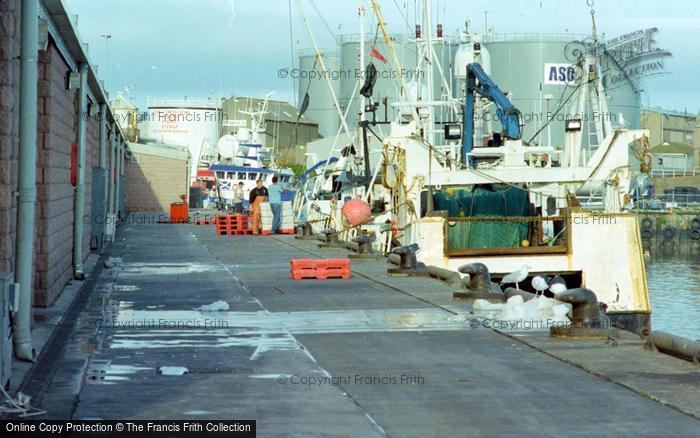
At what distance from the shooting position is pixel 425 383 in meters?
9.68

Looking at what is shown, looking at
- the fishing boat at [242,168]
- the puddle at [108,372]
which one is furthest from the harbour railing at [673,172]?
the puddle at [108,372]

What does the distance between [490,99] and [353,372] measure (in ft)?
82.4

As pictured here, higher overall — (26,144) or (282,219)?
(26,144)

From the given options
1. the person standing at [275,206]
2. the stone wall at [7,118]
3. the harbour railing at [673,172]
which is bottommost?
the person standing at [275,206]

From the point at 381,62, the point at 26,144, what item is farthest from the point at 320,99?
the point at 26,144

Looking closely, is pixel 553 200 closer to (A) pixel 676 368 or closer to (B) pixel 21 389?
(A) pixel 676 368

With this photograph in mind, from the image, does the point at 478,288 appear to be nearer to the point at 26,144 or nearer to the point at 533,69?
the point at 26,144

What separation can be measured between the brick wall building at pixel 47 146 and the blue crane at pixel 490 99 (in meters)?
12.6

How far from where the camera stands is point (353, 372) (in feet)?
33.6

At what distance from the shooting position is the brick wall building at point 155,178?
63812mm

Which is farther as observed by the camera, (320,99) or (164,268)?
(320,99)

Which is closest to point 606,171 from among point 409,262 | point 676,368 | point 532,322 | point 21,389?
point 409,262

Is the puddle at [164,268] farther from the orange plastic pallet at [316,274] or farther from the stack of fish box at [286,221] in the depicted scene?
the stack of fish box at [286,221]

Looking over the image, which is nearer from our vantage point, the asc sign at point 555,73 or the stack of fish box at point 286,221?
the stack of fish box at point 286,221
